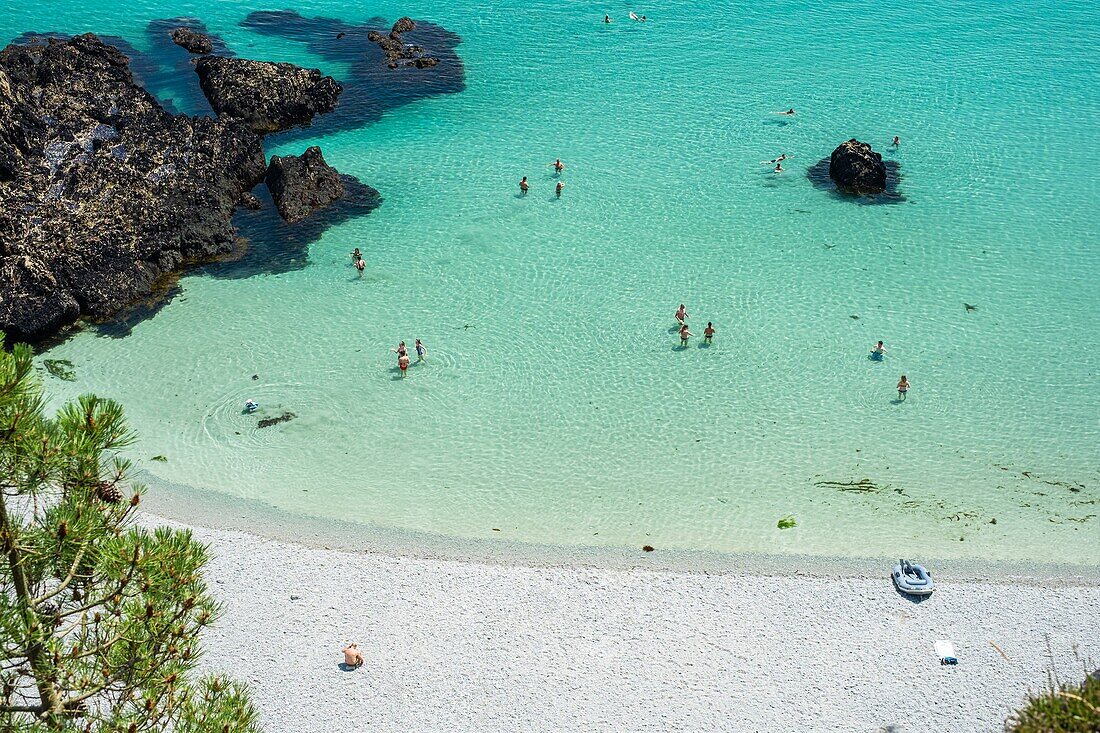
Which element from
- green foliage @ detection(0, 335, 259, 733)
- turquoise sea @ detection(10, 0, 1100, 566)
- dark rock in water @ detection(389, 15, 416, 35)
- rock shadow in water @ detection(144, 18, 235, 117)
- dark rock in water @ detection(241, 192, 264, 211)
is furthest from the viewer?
dark rock in water @ detection(389, 15, 416, 35)

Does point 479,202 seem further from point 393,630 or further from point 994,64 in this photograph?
point 994,64

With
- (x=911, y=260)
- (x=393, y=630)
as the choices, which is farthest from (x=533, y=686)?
(x=911, y=260)

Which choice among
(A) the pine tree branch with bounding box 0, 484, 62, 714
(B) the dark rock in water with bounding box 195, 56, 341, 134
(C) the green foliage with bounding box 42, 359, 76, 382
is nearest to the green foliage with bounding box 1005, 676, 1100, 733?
(A) the pine tree branch with bounding box 0, 484, 62, 714

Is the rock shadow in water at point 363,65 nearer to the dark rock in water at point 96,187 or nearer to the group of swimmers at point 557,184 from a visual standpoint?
the dark rock in water at point 96,187

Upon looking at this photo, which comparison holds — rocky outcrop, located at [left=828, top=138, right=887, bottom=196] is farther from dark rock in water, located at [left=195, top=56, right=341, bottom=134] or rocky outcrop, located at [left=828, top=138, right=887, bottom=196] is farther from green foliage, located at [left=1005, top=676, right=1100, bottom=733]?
green foliage, located at [left=1005, top=676, right=1100, bottom=733]

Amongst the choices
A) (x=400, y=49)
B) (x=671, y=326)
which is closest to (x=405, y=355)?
(x=671, y=326)

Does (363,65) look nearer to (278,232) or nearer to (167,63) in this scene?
(167,63)
